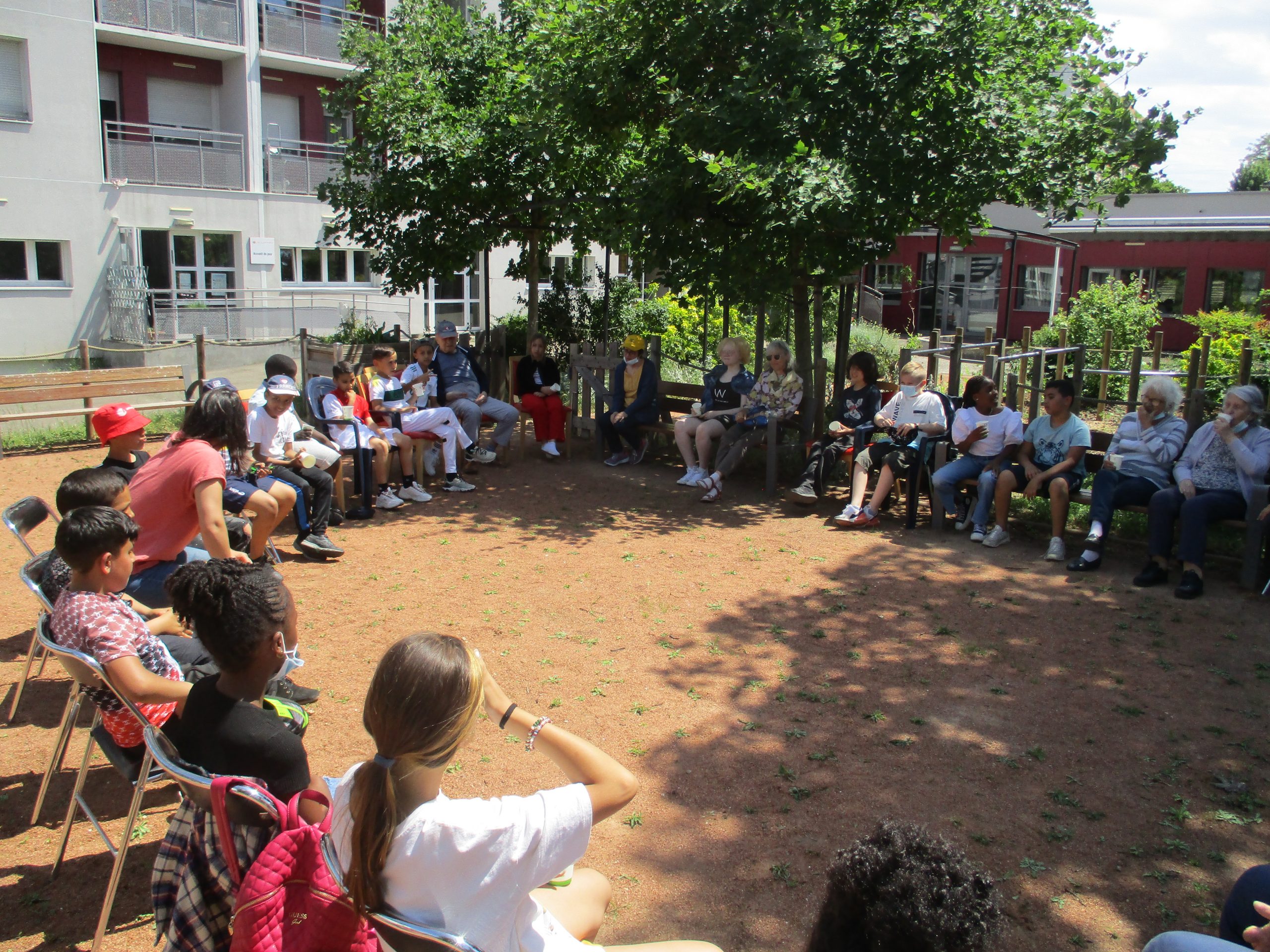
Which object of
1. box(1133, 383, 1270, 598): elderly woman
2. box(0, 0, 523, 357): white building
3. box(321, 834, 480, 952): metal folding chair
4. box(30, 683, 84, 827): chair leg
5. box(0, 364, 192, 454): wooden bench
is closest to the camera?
box(321, 834, 480, 952): metal folding chair

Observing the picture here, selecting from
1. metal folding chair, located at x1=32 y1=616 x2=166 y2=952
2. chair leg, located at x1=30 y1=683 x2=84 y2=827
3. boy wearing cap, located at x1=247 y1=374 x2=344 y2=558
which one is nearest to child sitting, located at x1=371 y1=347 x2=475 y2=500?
boy wearing cap, located at x1=247 y1=374 x2=344 y2=558

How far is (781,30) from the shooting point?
8469 mm

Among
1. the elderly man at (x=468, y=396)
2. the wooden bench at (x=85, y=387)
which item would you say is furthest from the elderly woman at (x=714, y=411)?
the wooden bench at (x=85, y=387)

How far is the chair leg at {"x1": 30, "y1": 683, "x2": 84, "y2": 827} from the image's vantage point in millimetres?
3709

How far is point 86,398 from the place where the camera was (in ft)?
36.7

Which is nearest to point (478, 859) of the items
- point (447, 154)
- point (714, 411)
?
point (714, 411)

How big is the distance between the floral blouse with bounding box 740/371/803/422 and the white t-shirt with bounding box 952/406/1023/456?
1719 mm

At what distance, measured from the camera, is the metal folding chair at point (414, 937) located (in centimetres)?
197

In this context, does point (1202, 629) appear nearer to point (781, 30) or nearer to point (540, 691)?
point (540, 691)

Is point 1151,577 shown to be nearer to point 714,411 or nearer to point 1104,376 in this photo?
point 714,411

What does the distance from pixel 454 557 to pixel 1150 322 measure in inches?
577

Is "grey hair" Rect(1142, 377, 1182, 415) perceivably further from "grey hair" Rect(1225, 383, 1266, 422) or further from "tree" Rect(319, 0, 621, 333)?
"tree" Rect(319, 0, 621, 333)

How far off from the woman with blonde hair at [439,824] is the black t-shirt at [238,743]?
79 cm

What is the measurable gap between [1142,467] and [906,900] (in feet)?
21.8
